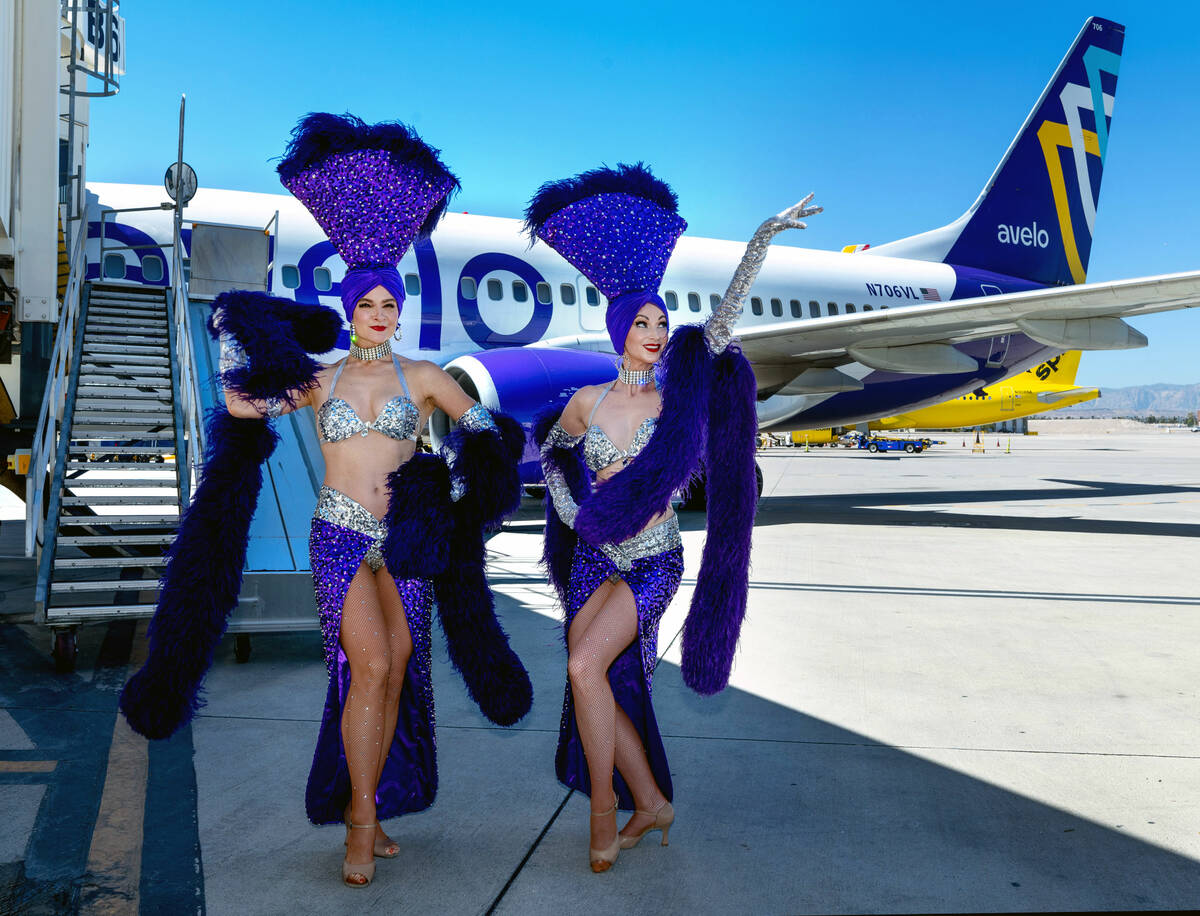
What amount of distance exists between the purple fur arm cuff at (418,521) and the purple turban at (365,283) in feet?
1.75

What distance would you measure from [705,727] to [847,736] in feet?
2.07

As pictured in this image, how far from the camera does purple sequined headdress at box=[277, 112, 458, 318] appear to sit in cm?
318

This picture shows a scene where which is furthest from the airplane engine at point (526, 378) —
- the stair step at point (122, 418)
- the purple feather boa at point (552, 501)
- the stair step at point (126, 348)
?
the purple feather boa at point (552, 501)

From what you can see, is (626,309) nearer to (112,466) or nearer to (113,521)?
(113,521)

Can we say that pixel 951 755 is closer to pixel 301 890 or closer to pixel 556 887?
pixel 556 887

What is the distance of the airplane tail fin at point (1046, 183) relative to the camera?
17.1 m

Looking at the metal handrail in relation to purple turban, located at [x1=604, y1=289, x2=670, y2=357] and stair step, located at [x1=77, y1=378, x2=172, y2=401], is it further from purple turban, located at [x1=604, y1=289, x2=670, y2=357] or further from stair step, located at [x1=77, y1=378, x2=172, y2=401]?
purple turban, located at [x1=604, y1=289, x2=670, y2=357]

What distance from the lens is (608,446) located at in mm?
3299

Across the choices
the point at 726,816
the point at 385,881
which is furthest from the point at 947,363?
the point at 385,881

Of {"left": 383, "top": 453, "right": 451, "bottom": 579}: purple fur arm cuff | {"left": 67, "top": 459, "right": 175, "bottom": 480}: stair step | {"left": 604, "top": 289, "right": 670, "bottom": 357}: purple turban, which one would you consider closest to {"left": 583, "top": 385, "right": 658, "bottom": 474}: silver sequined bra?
{"left": 604, "top": 289, "right": 670, "bottom": 357}: purple turban

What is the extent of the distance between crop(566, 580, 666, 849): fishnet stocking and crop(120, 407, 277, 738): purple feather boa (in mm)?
1149

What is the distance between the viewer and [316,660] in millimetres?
5957

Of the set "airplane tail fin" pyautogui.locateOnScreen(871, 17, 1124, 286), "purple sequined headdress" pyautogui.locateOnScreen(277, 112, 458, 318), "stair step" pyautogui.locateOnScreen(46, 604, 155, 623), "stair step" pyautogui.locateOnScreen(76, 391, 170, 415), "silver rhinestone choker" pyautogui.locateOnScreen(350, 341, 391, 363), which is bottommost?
"stair step" pyautogui.locateOnScreen(46, 604, 155, 623)

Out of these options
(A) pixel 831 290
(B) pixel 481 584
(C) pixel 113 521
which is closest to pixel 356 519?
(B) pixel 481 584
